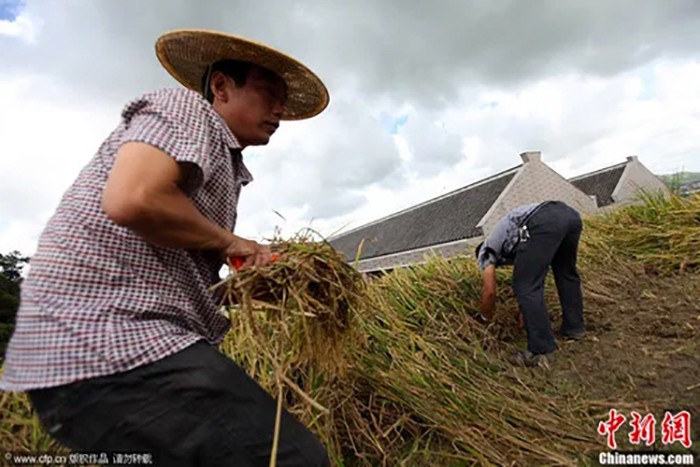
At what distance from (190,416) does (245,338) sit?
4.52ft

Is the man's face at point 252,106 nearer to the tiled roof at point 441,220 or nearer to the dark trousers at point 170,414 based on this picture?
the dark trousers at point 170,414

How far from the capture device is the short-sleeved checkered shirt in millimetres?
889

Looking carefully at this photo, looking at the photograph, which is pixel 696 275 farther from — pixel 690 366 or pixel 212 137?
pixel 212 137

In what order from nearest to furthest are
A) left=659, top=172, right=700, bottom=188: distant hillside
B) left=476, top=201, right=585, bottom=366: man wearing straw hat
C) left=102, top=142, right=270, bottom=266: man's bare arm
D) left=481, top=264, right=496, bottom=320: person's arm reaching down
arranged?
left=102, top=142, right=270, bottom=266: man's bare arm
left=476, top=201, right=585, bottom=366: man wearing straw hat
left=481, top=264, right=496, bottom=320: person's arm reaching down
left=659, top=172, right=700, bottom=188: distant hillside

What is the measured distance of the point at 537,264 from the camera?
2938 mm

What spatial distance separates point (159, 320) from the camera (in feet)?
3.17

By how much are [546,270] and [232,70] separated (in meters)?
2.46

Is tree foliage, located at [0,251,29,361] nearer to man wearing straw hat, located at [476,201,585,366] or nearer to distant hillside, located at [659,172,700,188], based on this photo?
man wearing straw hat, located at [476,201,585,366]

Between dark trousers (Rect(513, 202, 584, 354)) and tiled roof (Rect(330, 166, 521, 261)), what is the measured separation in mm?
9855

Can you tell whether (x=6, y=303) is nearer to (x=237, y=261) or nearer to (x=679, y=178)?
(x=237, y=261)

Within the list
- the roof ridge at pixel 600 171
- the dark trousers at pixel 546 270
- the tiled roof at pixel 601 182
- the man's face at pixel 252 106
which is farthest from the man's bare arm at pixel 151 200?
the roof ridge at pixel 600 171

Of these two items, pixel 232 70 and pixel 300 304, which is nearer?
pixel 300 304

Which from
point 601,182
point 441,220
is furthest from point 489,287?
point 601,182

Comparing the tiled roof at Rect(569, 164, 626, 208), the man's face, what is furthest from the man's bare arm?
the tiled roof at Rect(569, 164, 626, 208)
